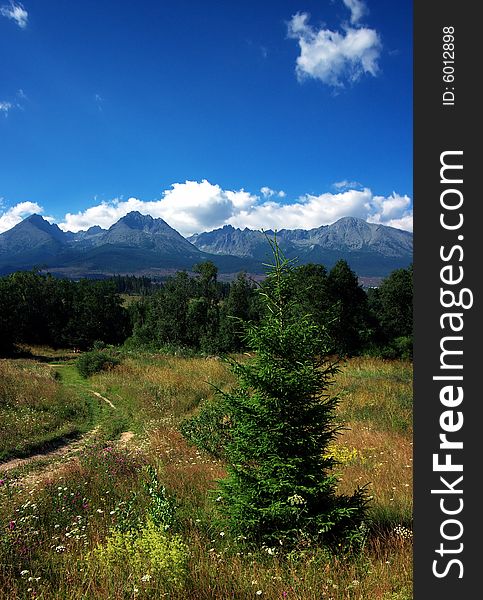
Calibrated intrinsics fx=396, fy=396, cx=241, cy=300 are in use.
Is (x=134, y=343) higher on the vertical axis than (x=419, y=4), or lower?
lower

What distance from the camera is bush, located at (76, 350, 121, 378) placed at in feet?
92.7

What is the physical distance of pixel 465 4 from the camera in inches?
100

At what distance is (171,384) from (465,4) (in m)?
21.5

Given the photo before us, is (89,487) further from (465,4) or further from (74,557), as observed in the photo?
(465,4)

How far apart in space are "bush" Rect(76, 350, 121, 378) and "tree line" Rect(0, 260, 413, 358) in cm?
1314

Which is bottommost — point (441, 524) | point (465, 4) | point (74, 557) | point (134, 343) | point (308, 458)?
point (134, 343)

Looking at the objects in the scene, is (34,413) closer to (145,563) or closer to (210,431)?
(210,431)

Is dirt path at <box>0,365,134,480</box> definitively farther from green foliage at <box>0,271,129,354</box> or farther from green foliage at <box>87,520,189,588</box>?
green foliage at <box>0,271,129,354</box>

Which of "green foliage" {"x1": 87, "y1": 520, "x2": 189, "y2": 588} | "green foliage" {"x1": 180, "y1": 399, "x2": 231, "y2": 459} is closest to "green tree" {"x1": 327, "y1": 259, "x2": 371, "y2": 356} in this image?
"green foliage" {"x1": 180, "y1": 399, "x2": 231, "y2": 459}

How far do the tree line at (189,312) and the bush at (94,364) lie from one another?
13138 mm

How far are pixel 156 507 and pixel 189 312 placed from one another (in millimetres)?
49968

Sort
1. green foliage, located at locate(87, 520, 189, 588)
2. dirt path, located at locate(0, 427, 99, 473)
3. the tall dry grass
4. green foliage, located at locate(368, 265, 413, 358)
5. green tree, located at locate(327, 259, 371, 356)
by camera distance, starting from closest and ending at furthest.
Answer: green foliage, located at locate(87, 520, 189, 588)
dirt path, located at locate(0, 427, 99, 473)
the tall dry grass
green tree, located at locate(327, 259, 371, 356)
green foliage, located at locate(368, 265, 413, 358)

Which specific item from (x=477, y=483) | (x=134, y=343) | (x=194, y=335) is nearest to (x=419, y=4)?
(x=477, y=483)

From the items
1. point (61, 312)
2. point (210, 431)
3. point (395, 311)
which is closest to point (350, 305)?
point (395, 311)
